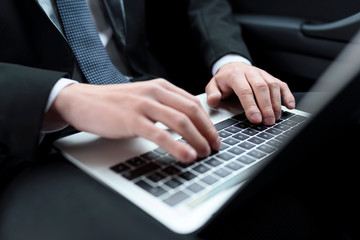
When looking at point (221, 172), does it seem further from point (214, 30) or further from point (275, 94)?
point (214, 30)

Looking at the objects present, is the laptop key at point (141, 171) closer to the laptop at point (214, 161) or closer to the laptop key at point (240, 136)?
the laptop at point (214, 161)

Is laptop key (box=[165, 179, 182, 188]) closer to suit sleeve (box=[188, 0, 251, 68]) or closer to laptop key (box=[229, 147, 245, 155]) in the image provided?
laptop key (box=[229, 147, 245, 155])

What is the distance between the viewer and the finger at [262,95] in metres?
0.65

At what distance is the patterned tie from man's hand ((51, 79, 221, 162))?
273mm

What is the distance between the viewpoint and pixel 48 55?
31.2 inches

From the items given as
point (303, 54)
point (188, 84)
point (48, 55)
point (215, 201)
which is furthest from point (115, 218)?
point (303, 54)

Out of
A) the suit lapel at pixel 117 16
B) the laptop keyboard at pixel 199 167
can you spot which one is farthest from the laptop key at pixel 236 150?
the suit lapel at pixel 117 16

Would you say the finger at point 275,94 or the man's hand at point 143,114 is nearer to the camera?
the man's hand at point 143,114

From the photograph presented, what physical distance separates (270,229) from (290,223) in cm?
3

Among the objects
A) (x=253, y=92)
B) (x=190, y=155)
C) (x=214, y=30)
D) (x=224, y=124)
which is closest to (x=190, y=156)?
(x=190, y=155)

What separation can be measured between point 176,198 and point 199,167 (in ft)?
0.25

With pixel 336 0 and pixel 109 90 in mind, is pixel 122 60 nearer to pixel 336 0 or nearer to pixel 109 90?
pixel 109 90

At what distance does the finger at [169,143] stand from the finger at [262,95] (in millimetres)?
241

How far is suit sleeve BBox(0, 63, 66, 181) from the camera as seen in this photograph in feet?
1.73
